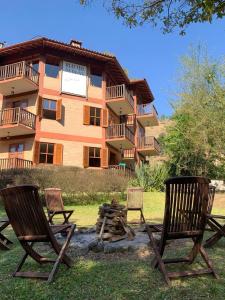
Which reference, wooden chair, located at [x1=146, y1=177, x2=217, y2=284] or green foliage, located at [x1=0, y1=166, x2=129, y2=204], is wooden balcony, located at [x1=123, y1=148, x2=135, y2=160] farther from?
wooden chair, located at [x1=146, y1=177, x2=217, y2=284]

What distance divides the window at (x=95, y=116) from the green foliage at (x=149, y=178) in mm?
5500

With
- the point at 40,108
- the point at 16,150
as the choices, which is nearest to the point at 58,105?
the point at 40,108

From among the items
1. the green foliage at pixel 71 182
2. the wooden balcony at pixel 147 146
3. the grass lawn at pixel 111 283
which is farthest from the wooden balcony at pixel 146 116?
the grass lawn at pixel 111 283

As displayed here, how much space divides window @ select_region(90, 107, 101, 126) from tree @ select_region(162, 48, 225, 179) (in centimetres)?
670

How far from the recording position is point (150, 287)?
12.6ft

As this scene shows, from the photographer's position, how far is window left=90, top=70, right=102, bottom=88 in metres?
25.0

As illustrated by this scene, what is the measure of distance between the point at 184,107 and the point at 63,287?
22835mm

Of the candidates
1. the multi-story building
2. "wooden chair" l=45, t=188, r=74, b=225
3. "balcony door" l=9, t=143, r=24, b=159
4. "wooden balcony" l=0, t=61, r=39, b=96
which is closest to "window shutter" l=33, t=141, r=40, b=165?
the multi-story building

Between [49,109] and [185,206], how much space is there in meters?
20.0

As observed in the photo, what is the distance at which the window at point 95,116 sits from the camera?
2436cm

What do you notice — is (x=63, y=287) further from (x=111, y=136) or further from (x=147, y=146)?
(x=147, y=146)

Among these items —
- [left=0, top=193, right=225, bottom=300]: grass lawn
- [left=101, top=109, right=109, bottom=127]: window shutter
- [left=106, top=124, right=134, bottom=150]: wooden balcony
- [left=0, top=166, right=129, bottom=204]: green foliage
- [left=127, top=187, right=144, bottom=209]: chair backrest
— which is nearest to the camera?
[left=0, top=193, right=225, bottom=300]: grass lawn

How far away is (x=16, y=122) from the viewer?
830 inches

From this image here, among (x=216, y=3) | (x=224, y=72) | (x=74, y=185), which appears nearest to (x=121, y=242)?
(x=216, y=3)
